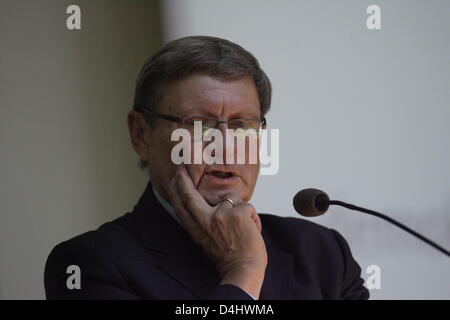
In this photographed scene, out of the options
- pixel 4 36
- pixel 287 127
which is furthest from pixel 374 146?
pixel 4 36

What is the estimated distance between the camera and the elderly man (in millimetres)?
1286

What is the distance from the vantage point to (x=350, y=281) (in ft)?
5.14

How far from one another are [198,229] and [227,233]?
3.2 inches

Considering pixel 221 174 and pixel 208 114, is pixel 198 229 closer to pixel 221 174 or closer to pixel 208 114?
pixel 221 174

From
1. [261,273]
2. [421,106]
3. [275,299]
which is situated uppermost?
[421,106]

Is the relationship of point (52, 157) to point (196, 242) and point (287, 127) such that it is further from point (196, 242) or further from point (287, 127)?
point (287, 127)

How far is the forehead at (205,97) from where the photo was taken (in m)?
1.42

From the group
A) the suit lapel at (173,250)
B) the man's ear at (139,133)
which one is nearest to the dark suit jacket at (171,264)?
the suit lapel at (173,250)

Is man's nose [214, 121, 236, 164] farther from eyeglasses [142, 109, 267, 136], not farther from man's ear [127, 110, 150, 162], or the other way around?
man's ear [127, 110, 150, 162]

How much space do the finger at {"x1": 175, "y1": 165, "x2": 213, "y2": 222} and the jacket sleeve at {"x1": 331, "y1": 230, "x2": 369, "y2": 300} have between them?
46 cm

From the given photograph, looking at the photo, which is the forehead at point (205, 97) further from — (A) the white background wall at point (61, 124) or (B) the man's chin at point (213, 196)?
(A) the white background wall at point (61, 124)

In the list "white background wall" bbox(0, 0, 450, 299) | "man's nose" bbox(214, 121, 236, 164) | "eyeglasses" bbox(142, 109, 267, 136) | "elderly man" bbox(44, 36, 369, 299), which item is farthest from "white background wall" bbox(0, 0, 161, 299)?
"man's nose" bbox(214, 121, 236, 164)

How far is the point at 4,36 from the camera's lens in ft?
5.48
